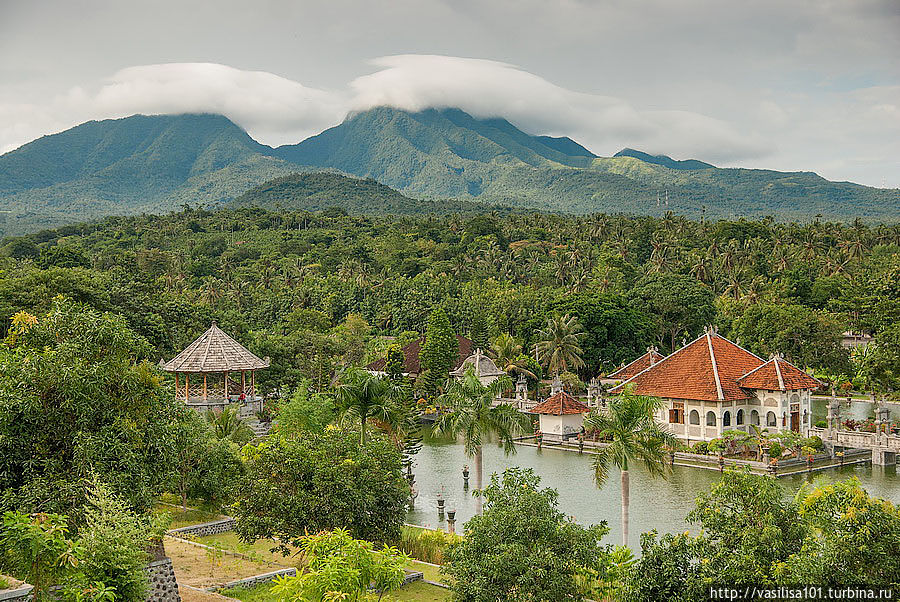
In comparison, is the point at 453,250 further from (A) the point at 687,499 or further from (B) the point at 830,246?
(A) the point at 687,499

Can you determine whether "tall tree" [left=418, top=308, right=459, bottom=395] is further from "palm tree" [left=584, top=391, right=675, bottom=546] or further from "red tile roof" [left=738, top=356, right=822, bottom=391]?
"palm tree" [left=584, top=391, right=675, bottom=546]

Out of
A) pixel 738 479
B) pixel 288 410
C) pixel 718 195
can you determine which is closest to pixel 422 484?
pixel 288 410

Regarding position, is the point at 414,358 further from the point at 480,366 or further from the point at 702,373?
the point at 702,373

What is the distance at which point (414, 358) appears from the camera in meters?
44.9

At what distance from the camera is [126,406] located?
14.1 metres

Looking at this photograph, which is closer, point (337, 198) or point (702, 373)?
point (702, 373)

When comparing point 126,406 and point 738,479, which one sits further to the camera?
point 126,406

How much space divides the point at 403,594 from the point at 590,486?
1153cm

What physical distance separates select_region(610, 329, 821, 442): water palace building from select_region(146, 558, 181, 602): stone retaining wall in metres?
20.1

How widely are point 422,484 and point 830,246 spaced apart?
6204 centimetres

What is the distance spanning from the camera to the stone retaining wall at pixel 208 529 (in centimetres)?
1894

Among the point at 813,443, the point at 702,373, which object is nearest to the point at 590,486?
the point at 813,443

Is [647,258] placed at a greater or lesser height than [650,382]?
greater

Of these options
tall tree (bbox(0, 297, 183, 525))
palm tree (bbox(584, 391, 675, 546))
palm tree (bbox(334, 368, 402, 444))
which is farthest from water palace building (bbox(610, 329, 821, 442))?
tall tree (bbox(0, 297, 183, 525))
